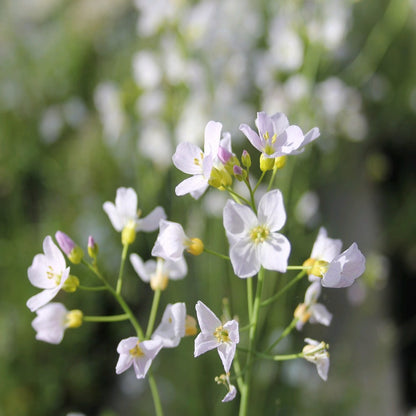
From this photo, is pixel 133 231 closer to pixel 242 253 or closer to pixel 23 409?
pixel 242 253

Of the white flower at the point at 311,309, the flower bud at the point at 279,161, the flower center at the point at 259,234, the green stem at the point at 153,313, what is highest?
the flower bud at the point at 279,161

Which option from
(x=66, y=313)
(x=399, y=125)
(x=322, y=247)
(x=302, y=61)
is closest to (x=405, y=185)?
(x=399, y=125)

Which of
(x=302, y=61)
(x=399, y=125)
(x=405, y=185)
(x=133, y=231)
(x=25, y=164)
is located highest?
(x=133, y=231)

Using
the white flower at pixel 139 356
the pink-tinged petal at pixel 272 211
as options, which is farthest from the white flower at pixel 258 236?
the white flower at pixel 139 356

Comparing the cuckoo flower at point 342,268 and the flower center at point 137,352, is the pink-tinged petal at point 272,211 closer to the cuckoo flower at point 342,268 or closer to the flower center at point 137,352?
the cuckoo flower at point 342,268

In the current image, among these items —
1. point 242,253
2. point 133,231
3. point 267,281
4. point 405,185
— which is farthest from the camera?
point 405,185

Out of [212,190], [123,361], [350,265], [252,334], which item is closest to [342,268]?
[350,265]

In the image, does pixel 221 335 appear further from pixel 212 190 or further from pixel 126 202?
pixel 212 190
